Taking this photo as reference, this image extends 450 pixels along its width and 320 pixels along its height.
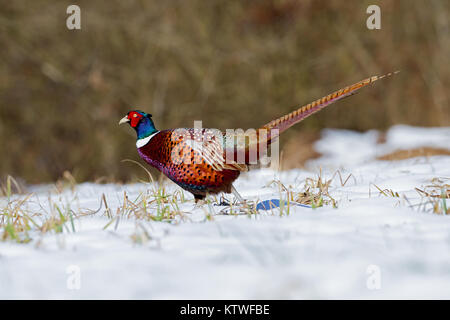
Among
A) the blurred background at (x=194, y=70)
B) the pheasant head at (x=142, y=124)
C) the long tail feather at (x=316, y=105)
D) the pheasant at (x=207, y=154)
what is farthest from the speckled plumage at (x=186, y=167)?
the blurred background at (x=194, y=70)

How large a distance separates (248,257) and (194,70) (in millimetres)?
8895

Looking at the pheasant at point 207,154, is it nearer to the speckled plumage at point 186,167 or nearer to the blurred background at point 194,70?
the speckled plumage at point 186,167

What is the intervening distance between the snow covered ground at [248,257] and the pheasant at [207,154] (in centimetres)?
43

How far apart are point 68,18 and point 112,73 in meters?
1.34

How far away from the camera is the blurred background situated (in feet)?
32.2

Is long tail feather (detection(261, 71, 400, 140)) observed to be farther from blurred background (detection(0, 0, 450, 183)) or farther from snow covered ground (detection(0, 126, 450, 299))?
blurred background (detection(0, 0, 450, 183))

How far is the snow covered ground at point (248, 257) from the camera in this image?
1475 mm

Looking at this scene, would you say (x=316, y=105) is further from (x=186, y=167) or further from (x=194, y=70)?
(x=194, y=70)

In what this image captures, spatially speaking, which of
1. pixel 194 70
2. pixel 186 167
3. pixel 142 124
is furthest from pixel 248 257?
pixel 194 70

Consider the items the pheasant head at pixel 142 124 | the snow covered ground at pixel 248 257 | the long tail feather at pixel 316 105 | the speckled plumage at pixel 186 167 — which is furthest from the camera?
the pheasant head at pixel 142 124

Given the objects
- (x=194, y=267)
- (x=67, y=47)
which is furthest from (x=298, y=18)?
(x=194, y=267)

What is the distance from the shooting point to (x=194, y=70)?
10266 millimetres

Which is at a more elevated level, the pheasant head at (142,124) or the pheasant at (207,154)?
the pheasant head at (142,124)

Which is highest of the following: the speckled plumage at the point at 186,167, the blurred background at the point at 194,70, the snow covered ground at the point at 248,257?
the blurred background at the point at 194,70
